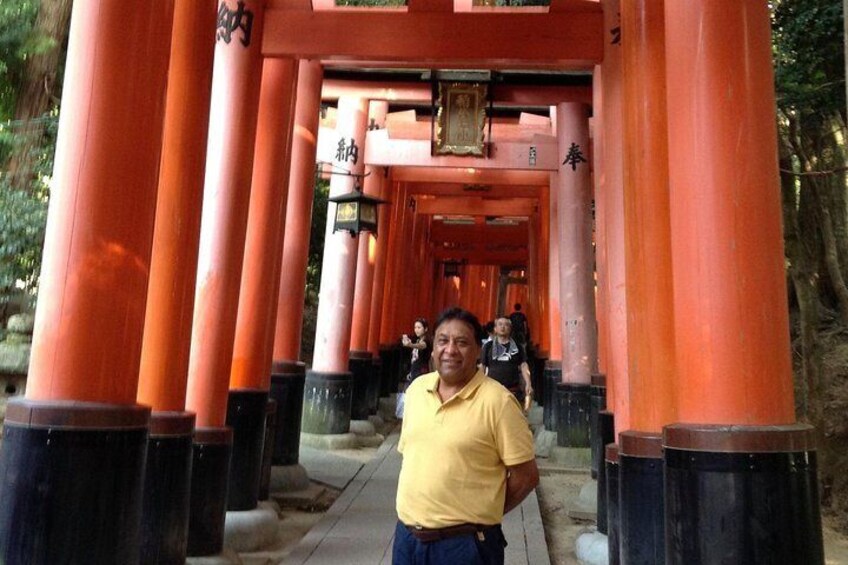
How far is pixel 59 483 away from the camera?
3.27m

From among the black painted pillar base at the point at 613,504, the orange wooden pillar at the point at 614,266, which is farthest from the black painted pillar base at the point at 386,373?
the black painted pillar base at the point at 613,504

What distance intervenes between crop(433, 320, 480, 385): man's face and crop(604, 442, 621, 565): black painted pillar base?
251 cm

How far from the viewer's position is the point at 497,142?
12.0 metres

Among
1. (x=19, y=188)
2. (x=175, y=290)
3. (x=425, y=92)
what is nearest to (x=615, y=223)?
(x=175, y=290)

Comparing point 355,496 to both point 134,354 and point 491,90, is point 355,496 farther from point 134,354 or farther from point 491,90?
point 491,90

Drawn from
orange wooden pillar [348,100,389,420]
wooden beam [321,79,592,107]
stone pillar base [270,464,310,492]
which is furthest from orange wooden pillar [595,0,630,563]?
orange wooden pillar [348,100,389,420]

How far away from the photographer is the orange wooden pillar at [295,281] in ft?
26.2

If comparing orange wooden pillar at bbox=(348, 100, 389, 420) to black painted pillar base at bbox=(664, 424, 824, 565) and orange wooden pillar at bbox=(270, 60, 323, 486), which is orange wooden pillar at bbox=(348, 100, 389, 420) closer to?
orange wooden pillar at bbox=(270, 60, 323, 486)

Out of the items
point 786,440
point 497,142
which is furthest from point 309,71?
point 786,440

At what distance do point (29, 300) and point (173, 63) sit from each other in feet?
13.9

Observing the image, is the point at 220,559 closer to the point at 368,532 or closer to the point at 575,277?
the point at 368,532

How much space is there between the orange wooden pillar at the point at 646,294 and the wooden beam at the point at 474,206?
13352 mm

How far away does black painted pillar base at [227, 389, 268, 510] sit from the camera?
5.95 metres

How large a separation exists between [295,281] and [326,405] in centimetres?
249
